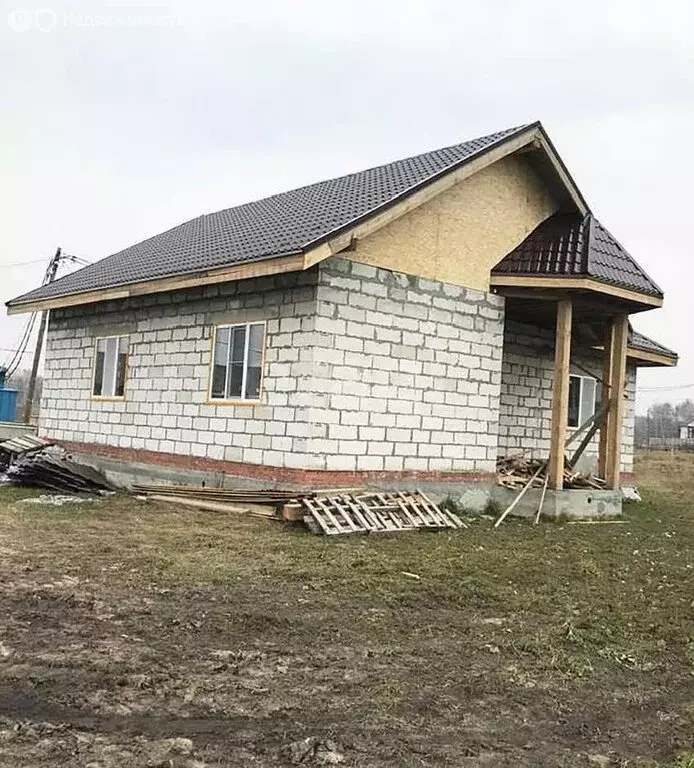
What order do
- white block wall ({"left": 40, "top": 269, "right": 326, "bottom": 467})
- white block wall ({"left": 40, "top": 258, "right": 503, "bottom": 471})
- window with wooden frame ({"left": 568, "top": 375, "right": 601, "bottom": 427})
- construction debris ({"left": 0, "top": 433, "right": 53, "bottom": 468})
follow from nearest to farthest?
Answer: white block wall ({"left": 40, "top": 258, "right": 503, "bottom": 471}) → white block wall ({"left": 40, "top": 269, "right": 326, "bottom": 467}) → construction debris ({"left": 0, "top": 433, "right": 53, "bottom": 468}) → window with wooden frame ({"left": 568, "top": 375, "right": 601, "bottom": 427})

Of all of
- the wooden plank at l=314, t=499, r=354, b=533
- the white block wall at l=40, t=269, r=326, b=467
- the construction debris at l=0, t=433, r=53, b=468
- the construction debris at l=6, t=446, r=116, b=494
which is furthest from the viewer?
the construction debris at l=0, t=433, r=53, b=468

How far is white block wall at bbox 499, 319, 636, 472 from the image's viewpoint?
593 inches

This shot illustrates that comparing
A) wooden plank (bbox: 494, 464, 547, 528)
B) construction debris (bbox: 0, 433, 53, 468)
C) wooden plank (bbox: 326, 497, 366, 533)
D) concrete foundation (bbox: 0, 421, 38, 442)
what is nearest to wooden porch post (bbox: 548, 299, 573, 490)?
wooden plank (bbox: 494, 464, 547, 528)

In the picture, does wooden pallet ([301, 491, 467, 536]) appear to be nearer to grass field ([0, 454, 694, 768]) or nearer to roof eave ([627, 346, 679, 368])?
grass field ([0, 454, 694, 768])

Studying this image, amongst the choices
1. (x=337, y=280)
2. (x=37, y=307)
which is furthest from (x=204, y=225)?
(x=337, y=280)

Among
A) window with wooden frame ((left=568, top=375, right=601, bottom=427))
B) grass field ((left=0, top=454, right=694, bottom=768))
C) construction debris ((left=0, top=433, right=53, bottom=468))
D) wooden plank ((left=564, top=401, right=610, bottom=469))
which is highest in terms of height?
window with wooden frame ((left=568, top=375, right=601, bottom=427))

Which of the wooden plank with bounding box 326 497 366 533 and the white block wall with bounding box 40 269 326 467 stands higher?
the white block wall with bounding box 40 269 326 467

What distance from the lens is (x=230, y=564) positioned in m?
8.05

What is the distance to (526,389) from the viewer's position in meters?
15.4

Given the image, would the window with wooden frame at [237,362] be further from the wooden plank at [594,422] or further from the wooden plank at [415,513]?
the wooden plank at [594,422]

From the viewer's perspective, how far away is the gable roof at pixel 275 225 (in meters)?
11.4

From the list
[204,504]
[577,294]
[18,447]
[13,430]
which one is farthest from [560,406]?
[13,430]

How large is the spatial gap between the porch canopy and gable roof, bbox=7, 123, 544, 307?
1.98 m

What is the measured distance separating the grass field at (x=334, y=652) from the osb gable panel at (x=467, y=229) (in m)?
4.60
